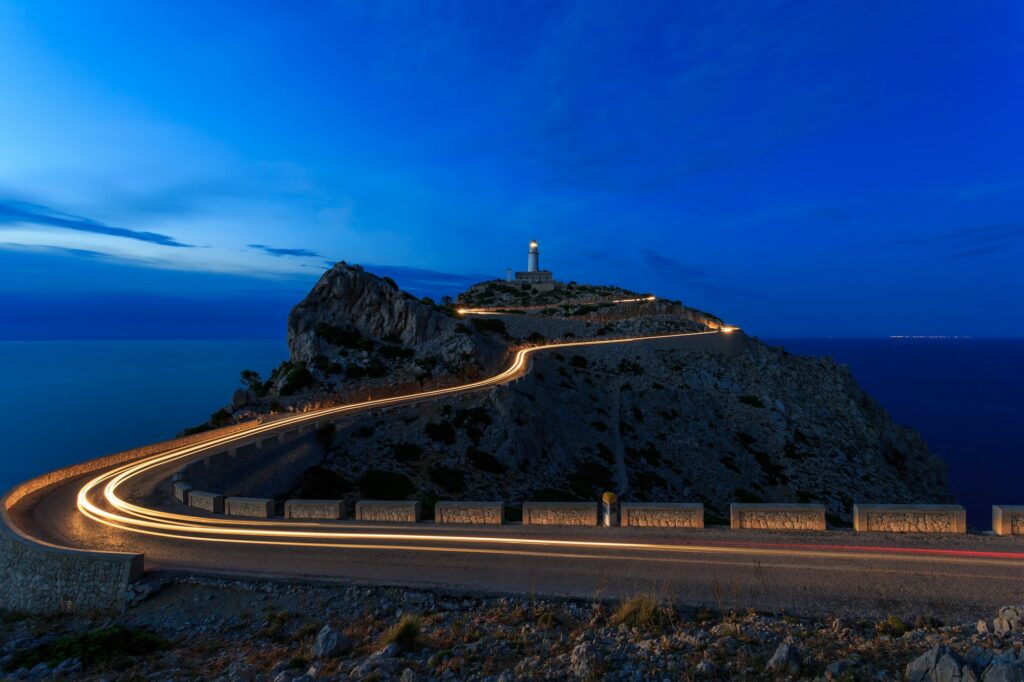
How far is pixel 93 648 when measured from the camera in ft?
36.1

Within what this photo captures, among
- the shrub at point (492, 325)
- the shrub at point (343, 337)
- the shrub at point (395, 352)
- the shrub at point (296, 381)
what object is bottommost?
the shrub at point (296, 381)

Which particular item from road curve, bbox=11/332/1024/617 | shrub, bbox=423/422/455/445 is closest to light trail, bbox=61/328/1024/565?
road curve, bbox=11/332/1024/617

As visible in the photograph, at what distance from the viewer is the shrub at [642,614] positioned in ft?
33.4

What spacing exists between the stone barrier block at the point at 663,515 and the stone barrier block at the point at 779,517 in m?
1.07

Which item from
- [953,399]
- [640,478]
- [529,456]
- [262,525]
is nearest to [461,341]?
[529,456]

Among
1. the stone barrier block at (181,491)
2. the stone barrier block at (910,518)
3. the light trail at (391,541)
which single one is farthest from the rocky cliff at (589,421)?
the stone barrier block at (910,518)

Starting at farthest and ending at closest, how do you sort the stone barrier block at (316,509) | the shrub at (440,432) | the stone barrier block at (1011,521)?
1. the shrub at (440,432)
2. the stone barrier block at (316,509)
3. the stone barrier block at (1011,521)

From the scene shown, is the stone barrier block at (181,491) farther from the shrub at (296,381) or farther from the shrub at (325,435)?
the shrub at (296,381)

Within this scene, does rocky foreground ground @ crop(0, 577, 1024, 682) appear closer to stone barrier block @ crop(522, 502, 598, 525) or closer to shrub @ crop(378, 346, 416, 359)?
stone barrier block @ crop(522, 502, 598, 525)

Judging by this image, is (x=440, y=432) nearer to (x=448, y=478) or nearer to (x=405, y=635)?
(x=448, y=478)

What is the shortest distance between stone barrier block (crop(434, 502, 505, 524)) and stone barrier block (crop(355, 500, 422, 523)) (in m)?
0.87

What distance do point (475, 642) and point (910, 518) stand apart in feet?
41.6

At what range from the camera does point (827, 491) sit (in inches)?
1661

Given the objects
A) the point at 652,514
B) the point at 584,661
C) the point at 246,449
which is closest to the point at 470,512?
the point at 652,514
